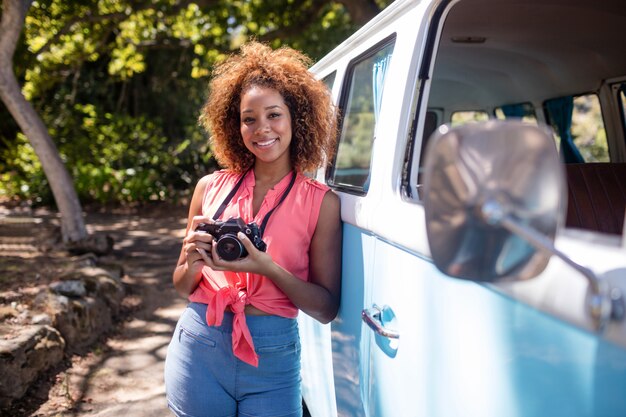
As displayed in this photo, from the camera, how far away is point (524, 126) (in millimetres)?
849

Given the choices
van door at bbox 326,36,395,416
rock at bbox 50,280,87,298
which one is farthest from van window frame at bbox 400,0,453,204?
rock at bbox 50,280,87,298

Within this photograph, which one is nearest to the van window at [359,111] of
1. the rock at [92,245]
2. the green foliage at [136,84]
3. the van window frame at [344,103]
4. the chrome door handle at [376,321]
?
the van window frame at [344,103]

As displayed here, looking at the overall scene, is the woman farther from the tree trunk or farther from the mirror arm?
the tree trunk

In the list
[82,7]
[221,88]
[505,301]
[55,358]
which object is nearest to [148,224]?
[82,7]

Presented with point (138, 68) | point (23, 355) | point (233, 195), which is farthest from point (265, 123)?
point (138, 68)

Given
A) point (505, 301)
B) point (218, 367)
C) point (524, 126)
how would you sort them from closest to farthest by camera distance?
point (524, 126)
point (505, 301)
point (218, 367)

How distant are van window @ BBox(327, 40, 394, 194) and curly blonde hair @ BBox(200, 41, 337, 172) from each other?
219 millimetres

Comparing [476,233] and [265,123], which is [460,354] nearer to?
[476,233]

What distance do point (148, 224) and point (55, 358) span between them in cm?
711

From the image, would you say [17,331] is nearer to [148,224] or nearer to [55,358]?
[55,358]

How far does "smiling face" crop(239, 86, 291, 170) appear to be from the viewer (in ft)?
7.13

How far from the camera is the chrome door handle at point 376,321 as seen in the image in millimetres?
1700

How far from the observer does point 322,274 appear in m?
2.14

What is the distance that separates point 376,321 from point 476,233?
998mm
